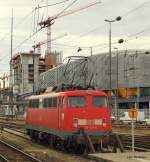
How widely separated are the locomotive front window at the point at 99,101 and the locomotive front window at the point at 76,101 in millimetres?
581

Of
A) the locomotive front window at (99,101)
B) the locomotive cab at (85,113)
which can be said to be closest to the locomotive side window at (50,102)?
the locomotive cab at (85,113)

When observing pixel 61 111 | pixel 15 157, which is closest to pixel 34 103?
pixel 61 111

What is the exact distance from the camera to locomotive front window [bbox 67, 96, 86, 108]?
2601 cm

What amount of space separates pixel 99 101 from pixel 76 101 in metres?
1.26

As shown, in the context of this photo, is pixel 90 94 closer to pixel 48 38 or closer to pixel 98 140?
pixel 98 140

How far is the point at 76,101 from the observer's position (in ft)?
85.9

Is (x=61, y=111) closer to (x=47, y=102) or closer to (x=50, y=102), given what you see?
(x=50, y=102)

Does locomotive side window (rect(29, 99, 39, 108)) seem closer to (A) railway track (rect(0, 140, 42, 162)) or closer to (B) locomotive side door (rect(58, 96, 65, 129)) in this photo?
(A) railway track (rect(0, 140, 42, 162))

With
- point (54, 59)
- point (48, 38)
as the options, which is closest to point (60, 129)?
point (48, 38)

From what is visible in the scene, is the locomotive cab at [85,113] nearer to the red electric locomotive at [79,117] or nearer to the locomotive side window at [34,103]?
the red electric locomotive at [79,117]

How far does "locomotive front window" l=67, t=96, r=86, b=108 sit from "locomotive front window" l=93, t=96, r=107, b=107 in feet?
1.91

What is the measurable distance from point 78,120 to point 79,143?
1.39 meters

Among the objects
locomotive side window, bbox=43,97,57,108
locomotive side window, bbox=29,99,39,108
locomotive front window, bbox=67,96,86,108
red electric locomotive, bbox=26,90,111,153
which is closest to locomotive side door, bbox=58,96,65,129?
red electric locomotive, bbox=26,90,111,153

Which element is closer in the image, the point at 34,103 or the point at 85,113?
the point at 85,113
